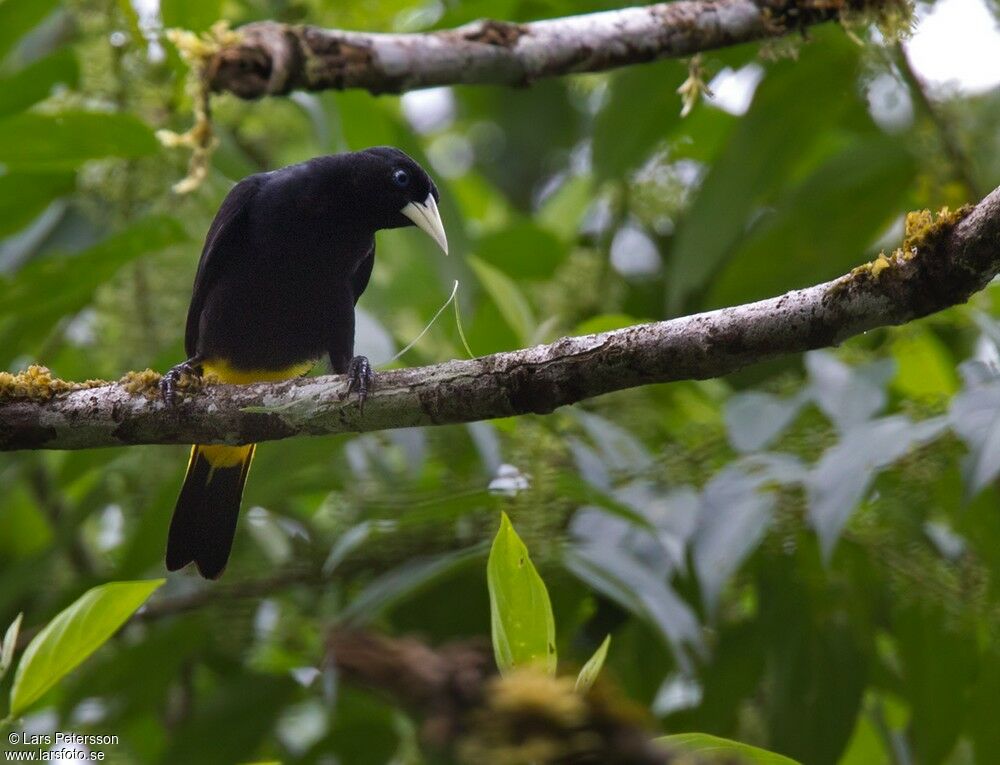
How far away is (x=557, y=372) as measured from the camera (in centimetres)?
210

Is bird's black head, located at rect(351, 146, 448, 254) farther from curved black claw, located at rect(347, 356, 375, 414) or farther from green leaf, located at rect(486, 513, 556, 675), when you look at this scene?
green leaf, located at rect(486, 513, 556, 675)

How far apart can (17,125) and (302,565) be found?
149 cm

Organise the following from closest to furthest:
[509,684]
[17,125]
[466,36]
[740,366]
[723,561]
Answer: [509,684] → [740,366] → [723,561] → [466,36] → [17,125]

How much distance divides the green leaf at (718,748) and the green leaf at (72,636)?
93 cm

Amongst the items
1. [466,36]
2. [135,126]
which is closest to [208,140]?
[135,126]

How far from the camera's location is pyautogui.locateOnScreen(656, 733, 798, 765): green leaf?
1740 millimetres

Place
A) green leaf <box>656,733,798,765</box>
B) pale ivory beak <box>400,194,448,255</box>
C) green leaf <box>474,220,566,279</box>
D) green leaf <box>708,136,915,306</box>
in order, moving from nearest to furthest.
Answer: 1. green leaf <box>656,733,798,765</box>
2. pale ivory beak <box>400,194,448,255</box>
3. green leaf <box>708,136,915,306</box>
4. green leaf <box>474,220,566,279</box>

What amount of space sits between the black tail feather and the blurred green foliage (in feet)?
0.37

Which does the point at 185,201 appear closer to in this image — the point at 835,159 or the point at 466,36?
the point at 466,36

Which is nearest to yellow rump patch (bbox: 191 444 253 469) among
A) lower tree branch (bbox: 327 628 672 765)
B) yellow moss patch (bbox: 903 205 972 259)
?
yellow moss patch (bbox: 903 205 972 259)

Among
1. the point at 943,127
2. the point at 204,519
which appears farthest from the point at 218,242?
the point at 943,127

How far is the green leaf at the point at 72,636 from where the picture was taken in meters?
2.08

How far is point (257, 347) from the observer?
3570 millimetres
